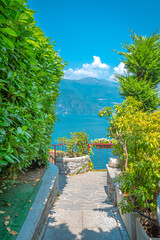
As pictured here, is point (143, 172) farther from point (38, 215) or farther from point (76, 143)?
point (76, 143)

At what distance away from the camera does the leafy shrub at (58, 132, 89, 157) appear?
341 inches

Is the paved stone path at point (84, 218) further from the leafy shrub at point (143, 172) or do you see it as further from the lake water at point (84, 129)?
the lake water at point (84, 129)

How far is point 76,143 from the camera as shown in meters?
8.65

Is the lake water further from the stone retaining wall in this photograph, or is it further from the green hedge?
the green hedge

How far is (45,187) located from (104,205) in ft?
5.78

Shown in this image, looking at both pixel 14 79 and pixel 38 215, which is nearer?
pixel 14 79

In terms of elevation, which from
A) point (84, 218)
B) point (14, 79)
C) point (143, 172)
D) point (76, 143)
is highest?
point (14, 79)

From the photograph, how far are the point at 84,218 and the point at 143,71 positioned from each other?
593 cm

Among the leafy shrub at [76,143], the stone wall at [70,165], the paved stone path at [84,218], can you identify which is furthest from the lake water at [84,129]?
the paved stone path at [84,218]

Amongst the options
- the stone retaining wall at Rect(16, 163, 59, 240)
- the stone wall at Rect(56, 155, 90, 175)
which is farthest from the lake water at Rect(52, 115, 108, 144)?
the stone retaining wall at Rect(16, 163, 59, 240)

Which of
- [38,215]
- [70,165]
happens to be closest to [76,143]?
[70,165]

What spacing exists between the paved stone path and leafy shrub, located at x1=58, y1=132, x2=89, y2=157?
2.84 m

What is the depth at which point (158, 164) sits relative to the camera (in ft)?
9.36

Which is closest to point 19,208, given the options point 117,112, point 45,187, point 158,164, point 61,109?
point 45,187
